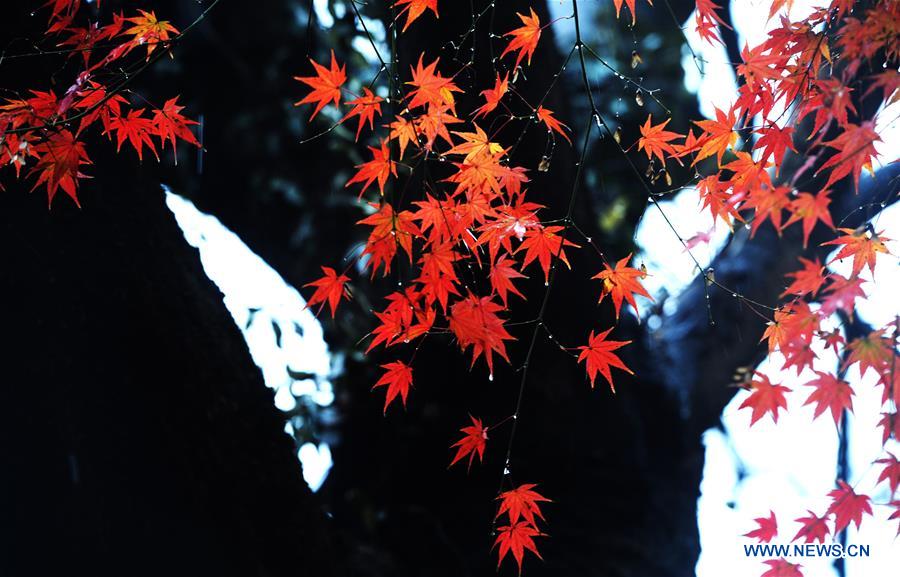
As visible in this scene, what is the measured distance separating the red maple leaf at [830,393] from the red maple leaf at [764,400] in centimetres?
6

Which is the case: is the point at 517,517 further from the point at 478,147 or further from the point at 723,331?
the point at 723,331

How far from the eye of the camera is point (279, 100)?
3707 millimetres

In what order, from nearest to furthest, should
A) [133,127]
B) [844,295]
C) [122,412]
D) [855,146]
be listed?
[844,295] → [855,146] → [133,127] → [122,412]

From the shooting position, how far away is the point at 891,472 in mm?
1287

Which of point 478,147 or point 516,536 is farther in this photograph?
point 516,536

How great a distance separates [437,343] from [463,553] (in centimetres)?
65

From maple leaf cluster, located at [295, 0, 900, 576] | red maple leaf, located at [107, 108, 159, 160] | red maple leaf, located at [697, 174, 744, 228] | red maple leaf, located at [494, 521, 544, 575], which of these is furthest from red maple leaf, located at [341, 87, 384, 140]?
red maple leaf, located at [494, 521, 544, 575]

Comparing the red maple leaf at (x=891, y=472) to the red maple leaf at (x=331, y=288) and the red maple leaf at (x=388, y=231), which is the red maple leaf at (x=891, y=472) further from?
the red maple leaf at (x=331, y=288)

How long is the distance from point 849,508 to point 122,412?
157 cm

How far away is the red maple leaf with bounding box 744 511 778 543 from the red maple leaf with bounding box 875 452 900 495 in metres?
0.27

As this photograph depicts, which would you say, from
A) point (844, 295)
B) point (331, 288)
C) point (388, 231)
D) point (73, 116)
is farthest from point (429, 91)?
point (844, 295)

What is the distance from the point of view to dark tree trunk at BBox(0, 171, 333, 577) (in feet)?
5.87

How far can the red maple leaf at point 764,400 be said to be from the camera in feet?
4.40

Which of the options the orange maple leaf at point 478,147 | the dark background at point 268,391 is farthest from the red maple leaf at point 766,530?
the orange maple leaf at point 478,147
